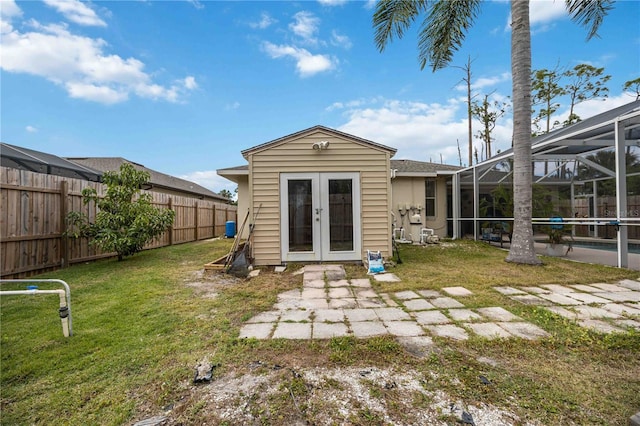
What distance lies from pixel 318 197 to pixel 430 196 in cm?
646

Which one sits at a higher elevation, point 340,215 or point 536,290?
point 340,215

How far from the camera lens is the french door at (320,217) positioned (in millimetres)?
5738

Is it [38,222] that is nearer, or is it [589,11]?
[38,222]

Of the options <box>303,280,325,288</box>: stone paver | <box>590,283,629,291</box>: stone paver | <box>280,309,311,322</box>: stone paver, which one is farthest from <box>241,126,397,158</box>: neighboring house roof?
<box>590,283,629,291</box>: stone paver

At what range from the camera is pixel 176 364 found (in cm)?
204

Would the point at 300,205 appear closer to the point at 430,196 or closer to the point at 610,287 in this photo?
the point at 610,287

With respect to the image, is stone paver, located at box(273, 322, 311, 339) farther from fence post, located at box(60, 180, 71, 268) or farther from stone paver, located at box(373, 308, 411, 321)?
fence post, located at box(60, 180, 71, 268)

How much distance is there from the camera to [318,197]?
18.8ft

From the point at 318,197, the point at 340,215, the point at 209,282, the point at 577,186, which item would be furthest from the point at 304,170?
the point at 577,186

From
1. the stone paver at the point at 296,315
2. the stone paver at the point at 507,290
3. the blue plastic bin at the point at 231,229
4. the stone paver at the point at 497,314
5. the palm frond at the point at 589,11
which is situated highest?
the palm frond at the point at 589,11

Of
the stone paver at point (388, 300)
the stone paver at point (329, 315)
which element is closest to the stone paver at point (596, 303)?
the stone paver at point (388, 300)

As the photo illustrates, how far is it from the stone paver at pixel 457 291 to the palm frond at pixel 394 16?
20.4 ft

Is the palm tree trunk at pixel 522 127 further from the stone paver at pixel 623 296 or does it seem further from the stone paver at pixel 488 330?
the stone paver at pixel 488 330

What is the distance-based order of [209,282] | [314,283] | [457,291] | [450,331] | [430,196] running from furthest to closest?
[430,196] < [209,282] < [314,283] < [457,291] < [450,331]
